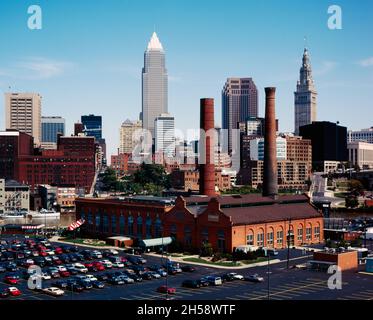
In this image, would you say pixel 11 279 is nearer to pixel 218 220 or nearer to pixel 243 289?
pixel 243 289

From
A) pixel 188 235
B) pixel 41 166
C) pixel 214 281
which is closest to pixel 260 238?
pixel 188 235

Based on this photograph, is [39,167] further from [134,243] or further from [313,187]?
[134,243]

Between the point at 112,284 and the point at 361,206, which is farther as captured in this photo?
the point at 361,206

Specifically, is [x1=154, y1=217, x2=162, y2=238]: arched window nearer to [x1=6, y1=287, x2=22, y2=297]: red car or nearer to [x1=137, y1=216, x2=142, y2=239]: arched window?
[x1=137, y1=216, x2=142, y2=239]: arched window

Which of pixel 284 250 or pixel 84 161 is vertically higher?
pixel 84 161

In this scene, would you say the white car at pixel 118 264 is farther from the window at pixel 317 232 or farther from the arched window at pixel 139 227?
the window at pixel 317 232

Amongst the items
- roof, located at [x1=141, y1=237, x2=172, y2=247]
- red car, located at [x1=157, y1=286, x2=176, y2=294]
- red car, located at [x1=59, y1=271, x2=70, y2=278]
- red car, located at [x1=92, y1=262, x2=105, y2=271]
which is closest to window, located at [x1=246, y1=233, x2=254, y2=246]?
roof, located at [x1=141, y1=237, x2=172, y2=247]
